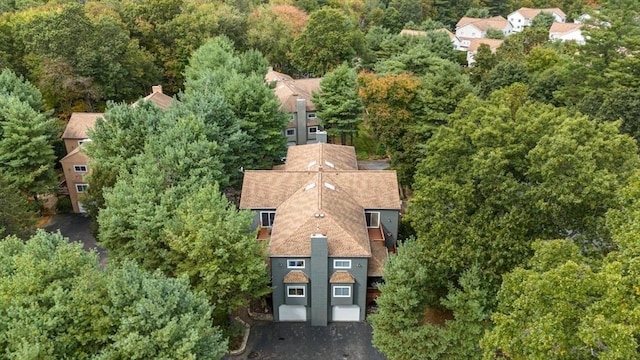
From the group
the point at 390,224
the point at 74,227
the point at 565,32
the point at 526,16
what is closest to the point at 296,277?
the point at 390,224

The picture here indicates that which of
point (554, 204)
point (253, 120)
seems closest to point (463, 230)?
point (554, 204)

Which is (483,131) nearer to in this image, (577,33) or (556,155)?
(556,155)

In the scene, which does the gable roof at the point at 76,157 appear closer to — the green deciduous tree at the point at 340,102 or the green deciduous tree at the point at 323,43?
the green deciduous tree at the point at 340,102

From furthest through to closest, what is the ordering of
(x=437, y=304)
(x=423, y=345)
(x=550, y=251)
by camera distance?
(x=437, y=304) < (x=423, y=345) < (x=550, y=251)

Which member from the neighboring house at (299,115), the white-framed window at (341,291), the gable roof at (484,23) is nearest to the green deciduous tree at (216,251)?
the white-framed window at (341,291)

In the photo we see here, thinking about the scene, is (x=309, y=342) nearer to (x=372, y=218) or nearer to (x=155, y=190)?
(x=372, y=218)
